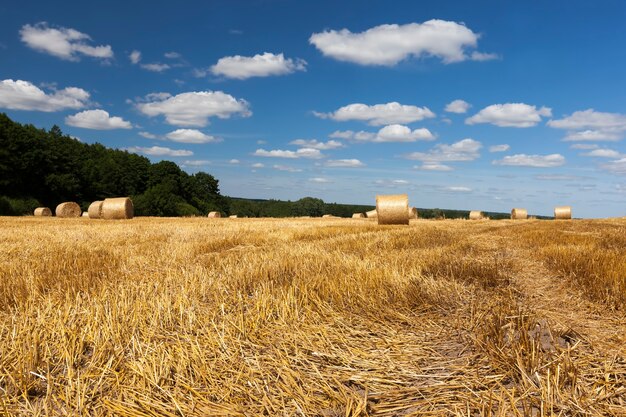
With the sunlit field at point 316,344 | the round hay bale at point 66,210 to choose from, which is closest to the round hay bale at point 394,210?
the sunlit field at point 316,344

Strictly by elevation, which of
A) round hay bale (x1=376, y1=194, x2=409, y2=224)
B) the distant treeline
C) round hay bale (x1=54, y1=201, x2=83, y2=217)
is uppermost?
the distant treeline

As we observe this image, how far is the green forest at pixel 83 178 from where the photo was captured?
57656mm

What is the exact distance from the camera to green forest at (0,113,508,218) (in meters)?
57.7

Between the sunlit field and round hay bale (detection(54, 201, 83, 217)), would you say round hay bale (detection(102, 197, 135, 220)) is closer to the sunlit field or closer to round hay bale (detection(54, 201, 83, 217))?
round hay bale (detection(54, 201, 83, 217))

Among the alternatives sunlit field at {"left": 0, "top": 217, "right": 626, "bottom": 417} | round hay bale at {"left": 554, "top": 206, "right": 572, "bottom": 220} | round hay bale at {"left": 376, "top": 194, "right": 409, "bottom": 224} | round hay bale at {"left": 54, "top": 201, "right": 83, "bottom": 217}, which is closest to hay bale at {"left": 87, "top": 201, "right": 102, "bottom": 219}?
round hay bale at {"left": 54, "top": 201, "right": 83, "bottom": 217}

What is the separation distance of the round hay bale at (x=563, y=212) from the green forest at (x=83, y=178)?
35.5ft

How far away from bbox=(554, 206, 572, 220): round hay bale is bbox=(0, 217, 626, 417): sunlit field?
38971 millimetres

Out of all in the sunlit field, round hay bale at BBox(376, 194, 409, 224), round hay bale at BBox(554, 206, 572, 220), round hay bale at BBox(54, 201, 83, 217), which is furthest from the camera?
round hay bale at BBox(554, 206, 572, 220)

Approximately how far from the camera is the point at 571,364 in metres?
2.11

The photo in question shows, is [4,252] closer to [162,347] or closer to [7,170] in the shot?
[162,347]

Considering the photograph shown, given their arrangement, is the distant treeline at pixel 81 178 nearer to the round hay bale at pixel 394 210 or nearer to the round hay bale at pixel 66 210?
the round hay bale at pixel 66 210

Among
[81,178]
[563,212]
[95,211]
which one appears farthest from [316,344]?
[81,178]

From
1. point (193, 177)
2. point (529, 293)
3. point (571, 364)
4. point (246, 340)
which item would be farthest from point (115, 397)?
point (193, 177)

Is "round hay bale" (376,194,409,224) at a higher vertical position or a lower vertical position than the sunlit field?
higher
